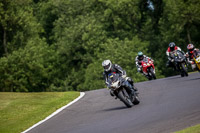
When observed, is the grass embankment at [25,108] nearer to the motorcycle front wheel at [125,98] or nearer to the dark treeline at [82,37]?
the motorcycle front wheel at [125,98]

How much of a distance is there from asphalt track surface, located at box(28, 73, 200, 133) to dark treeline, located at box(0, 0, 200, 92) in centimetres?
3370

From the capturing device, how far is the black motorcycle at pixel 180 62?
76.7ft

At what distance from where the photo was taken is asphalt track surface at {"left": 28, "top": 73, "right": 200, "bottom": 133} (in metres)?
11.0

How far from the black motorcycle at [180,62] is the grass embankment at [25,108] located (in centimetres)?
510

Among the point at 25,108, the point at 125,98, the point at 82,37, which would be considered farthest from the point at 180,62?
the point at 82,37

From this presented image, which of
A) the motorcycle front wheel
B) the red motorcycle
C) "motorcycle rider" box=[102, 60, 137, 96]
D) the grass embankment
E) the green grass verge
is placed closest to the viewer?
the green grass verge

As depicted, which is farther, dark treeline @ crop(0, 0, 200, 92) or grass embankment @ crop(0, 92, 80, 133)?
dark treeline @ crop(0, 0, 200, 92)

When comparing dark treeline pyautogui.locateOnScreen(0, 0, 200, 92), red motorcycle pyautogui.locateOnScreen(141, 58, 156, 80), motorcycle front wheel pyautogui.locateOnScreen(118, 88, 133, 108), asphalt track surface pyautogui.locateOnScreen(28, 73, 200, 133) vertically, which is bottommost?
asphalt track surface pyautogui.locateOnScreen(28, 73, 200, 133)

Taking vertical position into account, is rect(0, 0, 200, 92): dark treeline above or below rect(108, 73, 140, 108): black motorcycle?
above

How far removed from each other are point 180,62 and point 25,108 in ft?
27.6

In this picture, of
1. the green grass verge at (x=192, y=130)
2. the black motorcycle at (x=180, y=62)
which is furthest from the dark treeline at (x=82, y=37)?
the green grass verge at (x=192, y=130)

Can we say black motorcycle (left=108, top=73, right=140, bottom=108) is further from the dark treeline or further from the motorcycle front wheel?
the dark treeline

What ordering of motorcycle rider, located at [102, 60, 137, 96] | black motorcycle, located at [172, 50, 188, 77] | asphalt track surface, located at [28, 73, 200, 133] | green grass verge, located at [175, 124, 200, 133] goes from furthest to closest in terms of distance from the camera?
black motorcycle, located at [172, 50, 188, 77] < motorcycle rider, located at [102, 60, 137, 96] < asphalt track surface, located at [28, 73, 200, 133] < green grass verge, located at [175, 124, 200, 133]

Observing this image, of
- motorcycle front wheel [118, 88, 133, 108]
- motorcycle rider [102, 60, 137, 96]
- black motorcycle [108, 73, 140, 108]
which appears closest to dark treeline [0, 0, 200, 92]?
motorcycle rider [102, 60, 137, 96]
